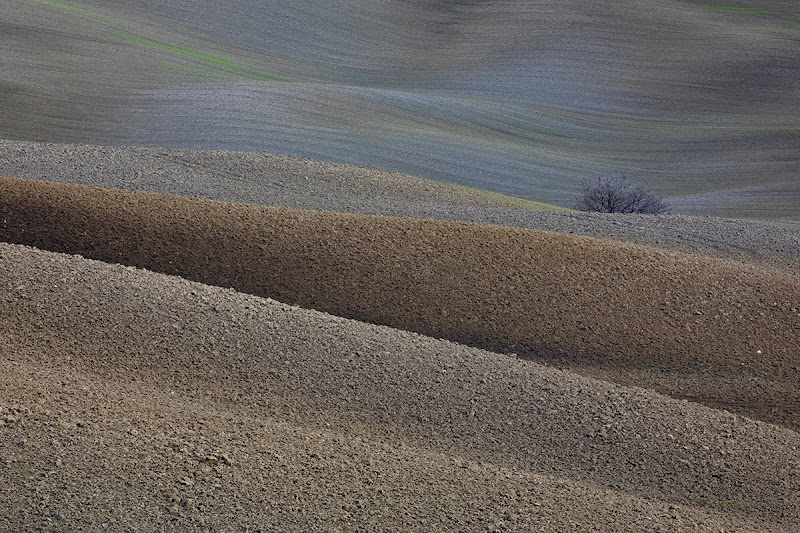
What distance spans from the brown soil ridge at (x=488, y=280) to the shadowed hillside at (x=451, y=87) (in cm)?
867

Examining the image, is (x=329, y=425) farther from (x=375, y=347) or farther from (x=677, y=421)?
(x=677, y=421)

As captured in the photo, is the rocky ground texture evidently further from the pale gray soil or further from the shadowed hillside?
the shadowed hillside

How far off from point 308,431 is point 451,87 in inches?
1064

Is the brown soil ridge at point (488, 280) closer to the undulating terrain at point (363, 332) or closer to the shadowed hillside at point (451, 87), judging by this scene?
the undulating terrain at point (363, 332)

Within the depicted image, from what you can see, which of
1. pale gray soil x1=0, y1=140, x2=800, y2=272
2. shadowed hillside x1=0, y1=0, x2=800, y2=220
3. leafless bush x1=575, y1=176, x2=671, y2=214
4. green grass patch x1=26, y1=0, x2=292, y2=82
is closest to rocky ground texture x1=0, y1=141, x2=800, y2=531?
pale gray soil x1=0, y1=140, x2=800, y2=272

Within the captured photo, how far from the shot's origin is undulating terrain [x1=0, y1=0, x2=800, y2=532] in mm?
5523

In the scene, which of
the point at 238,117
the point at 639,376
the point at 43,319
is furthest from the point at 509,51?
the point at 43,319

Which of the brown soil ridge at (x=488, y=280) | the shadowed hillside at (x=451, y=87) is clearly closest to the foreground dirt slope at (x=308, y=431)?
the brown soil ridge at (x=488, y=280)

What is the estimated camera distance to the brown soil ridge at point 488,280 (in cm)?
958

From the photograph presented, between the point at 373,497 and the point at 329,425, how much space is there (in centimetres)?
135

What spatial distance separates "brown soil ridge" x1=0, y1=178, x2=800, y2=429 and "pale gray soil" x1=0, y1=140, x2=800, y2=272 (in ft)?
6.19

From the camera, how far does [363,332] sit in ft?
27.4

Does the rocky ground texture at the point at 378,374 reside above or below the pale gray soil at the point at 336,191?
below

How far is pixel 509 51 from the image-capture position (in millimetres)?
35156
